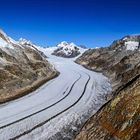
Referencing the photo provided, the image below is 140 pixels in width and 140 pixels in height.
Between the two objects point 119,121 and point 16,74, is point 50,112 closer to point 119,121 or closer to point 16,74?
point 119,121

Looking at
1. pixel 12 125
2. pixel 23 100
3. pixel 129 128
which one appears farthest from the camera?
pixel 23 100

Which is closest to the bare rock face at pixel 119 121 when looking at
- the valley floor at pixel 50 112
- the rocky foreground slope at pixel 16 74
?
the valley floor at pixel 50 112

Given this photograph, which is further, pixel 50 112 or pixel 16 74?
pixel 16 74

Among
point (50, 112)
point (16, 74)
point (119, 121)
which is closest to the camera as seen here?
point (119, 121)

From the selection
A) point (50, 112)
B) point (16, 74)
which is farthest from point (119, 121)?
point (16, 74)

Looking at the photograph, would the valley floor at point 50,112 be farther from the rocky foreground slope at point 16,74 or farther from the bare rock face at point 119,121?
the bare rock face at point 119,121

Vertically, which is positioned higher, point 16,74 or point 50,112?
point 16,74

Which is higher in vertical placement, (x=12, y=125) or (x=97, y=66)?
(x=97, y=66)

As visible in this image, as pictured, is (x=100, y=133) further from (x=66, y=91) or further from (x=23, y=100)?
(x=66, y=91)

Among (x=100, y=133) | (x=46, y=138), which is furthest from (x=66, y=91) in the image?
(x=100, y=133)
